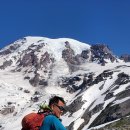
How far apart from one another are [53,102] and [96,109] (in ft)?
492

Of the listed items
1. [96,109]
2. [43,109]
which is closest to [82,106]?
[96,109]

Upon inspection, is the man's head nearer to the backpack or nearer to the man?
the man

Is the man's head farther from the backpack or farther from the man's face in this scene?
the backpack

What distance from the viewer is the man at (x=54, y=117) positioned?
773cm

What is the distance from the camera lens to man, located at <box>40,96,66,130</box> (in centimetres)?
773

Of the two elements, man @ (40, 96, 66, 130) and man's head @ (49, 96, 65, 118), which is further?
man's head @ (49, 96, 65, 118)

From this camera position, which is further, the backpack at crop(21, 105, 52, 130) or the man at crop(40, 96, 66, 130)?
the backpack at crop(21, 105, 52, 130)

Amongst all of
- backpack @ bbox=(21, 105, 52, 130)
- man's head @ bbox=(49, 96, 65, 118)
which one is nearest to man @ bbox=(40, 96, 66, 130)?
man's head @ bbox=(49, 96, 65, 118)

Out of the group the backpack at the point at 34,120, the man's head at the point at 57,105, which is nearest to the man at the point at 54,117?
the man's head at the point at 57,105

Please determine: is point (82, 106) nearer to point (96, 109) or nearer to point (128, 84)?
point (128, 84)

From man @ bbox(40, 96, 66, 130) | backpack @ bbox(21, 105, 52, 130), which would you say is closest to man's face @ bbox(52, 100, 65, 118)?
man @ bbox(40, 96, 66, 130)

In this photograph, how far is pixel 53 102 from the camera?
8367mm

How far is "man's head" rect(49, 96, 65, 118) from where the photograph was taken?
27.0ft

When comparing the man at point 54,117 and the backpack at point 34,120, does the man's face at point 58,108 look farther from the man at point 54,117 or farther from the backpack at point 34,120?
the backpack at point 34,120
